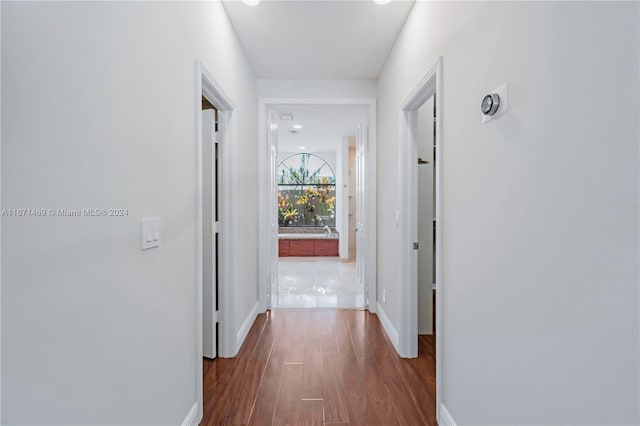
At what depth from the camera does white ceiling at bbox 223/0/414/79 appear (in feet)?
8.18

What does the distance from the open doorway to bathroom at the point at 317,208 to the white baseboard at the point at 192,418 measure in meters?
2.23

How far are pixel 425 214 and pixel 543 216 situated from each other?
81.8 inches

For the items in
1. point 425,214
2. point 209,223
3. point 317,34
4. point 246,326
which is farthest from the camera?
point 246,326

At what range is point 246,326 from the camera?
321 centimetres

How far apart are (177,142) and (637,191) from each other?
5.45 ft

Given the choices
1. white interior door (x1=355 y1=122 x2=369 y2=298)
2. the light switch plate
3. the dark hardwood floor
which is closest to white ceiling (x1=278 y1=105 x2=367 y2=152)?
white interior door (x1=355 y1=122 x2=369 y2=298)

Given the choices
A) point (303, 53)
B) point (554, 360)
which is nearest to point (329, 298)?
point (303, 53)

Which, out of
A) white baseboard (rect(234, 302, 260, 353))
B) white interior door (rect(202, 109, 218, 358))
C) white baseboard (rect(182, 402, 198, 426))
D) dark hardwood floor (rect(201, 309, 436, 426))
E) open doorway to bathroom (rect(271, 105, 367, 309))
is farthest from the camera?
open doorway to bathroom (rect(271, 105, 367, 309))

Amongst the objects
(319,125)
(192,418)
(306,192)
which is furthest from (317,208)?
(192,418)

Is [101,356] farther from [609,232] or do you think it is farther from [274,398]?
[609,232]

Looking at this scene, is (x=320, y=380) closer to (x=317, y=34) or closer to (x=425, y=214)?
(x=425, y=214)

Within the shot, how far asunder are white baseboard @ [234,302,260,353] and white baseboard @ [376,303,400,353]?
51.6 inches

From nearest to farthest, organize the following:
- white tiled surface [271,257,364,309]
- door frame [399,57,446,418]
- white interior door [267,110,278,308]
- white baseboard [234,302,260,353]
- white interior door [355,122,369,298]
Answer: door frame [399,57,446,418], white baseboard [234,302,260,353], white interior door [267,110,278,308], white interior door [355,122,369,298], white tiled surface [271,257,364,309]

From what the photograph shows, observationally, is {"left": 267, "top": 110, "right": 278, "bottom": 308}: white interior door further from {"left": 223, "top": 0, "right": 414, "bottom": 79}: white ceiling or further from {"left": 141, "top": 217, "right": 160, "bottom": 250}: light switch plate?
{"left": 141, "top": 217, "right": 160, "bottom": 250}: light switch plate
